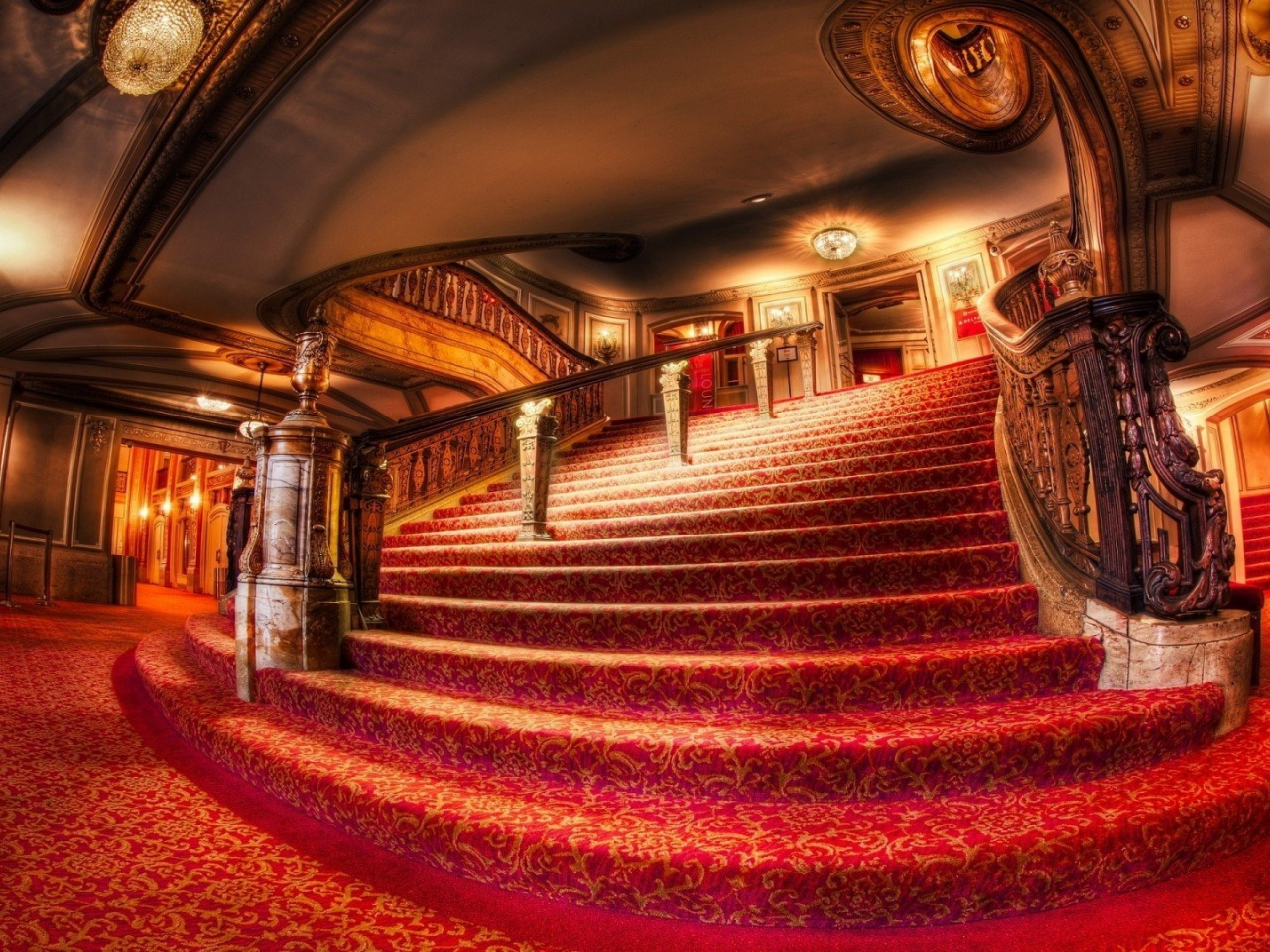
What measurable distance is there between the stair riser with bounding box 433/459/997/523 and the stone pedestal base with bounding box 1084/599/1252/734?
1.42 metres

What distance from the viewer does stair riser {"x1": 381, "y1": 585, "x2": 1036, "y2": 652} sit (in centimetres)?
218

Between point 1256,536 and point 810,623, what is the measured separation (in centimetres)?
1171

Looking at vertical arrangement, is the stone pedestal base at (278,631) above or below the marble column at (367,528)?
below

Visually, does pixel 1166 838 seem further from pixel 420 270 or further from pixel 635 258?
pixel 635 258

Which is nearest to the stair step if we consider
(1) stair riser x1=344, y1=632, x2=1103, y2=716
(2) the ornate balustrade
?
(1) stair riser x1=344, y1=632, x2=1103, y2=716

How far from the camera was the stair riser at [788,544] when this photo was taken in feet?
8.96

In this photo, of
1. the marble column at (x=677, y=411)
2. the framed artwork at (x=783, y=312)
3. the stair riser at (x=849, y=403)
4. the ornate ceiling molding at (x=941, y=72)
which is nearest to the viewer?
the stair riser at (x=849, y=403)

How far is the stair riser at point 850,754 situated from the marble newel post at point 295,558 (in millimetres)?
1183

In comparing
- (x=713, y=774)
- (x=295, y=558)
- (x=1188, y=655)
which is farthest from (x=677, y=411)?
(x=713, y=774)

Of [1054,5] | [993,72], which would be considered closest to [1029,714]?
[1054,5]

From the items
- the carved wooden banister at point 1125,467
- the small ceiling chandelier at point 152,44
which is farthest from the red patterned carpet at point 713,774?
the small ceiling chandelier at point 152,44

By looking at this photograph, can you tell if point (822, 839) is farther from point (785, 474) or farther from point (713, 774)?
point (785, 474)

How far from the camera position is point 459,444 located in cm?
631

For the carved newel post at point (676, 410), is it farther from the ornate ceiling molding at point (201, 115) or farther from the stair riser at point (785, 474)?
the ornate ceiling molding at point (201, 115)
